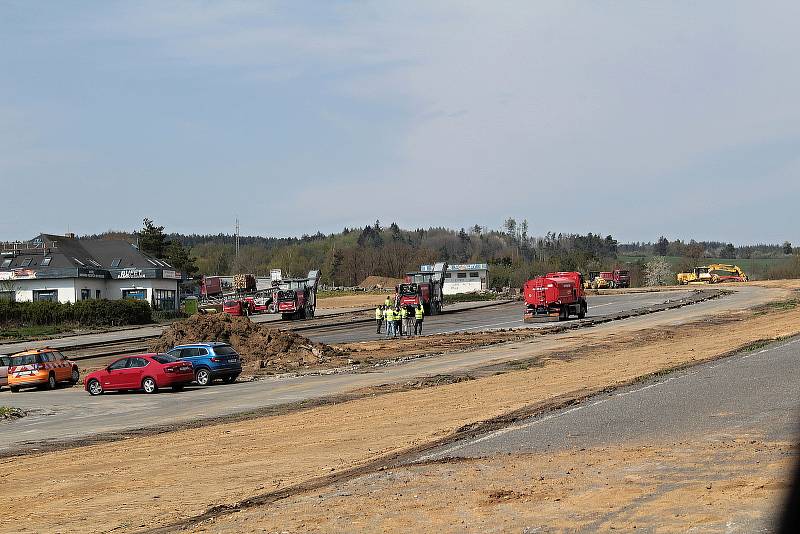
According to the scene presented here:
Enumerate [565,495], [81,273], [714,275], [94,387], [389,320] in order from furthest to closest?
[714,275] → [81,273] → [389,320] → [94,387] → [565,495]

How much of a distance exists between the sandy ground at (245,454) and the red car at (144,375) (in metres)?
10.2

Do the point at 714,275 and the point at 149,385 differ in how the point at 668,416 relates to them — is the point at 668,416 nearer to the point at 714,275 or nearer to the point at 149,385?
the point at 149,385

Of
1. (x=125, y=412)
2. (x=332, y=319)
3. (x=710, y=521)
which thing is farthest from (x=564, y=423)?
(x=332, y=319)

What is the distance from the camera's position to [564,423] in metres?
18.4

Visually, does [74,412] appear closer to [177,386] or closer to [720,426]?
[177,386]

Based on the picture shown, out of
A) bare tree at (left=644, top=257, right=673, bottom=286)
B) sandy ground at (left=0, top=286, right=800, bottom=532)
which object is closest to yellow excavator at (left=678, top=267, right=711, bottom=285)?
bare tree at (left=644, top=257, right=673, bottom=286)

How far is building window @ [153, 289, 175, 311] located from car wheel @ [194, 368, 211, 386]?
5736 centimetres

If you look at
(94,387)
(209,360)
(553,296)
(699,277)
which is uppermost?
(699,277)

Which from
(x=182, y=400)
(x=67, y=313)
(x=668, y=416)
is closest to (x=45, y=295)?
(x=67, y=313)

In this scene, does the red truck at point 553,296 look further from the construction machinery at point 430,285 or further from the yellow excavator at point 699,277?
the yellow excavator at point 699,277

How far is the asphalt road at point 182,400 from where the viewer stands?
81.7 ft

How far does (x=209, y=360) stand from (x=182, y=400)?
501 cm

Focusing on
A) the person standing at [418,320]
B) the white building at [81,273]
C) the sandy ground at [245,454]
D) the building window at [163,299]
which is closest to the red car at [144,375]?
the sandy ground at [245,454]

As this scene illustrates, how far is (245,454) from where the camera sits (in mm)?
17609
